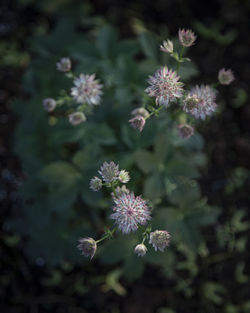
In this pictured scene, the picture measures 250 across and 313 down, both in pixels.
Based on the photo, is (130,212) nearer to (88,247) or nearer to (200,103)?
(88,247)

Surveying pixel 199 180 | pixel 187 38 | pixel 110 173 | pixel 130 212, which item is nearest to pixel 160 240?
pixel 130 212

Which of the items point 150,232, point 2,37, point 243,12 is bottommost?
point 150,232

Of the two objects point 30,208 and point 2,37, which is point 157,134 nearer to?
point 30,208

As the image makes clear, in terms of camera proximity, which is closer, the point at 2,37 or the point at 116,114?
the point at 116,114

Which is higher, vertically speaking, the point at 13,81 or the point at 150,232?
the point at 13,81

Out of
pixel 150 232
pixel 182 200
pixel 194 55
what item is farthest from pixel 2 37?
pixel 150 232

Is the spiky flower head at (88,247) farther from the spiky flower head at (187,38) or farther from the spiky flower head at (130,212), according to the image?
the spiky flower head at (187,38)

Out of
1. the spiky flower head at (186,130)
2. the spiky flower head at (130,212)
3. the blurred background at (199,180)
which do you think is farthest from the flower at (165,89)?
the blurred background at (199,180)
